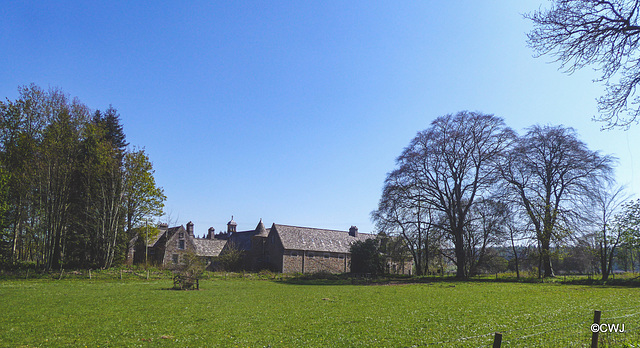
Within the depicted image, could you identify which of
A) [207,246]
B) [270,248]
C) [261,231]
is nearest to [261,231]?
[261,231]

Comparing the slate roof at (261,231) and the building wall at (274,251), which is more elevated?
the slate roof at (261,231)

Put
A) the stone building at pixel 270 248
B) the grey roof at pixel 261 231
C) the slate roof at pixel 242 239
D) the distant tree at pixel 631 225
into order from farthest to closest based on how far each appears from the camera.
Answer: the slate roof at pixel 242 239 → the grey roof at pixel 261 231 → the stone building at pixel 270 248 → the distant tree at pixel 631 225

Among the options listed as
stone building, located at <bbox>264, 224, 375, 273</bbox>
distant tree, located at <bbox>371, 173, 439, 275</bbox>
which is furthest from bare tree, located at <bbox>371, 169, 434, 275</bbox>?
stone building, located at <bbox>264, 224, 375, 273</bbox>

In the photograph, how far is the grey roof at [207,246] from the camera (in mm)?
61222

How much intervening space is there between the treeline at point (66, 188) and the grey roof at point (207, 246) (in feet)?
52.2

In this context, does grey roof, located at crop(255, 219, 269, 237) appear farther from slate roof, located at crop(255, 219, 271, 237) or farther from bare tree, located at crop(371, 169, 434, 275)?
bare tree, located at crop(371, 169, 434, 275)

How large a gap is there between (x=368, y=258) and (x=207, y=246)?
27.2 metres

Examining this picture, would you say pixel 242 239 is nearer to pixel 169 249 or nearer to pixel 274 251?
pixel 274 251

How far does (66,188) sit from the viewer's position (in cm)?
3947

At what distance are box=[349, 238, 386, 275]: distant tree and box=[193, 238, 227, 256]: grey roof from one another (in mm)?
23698

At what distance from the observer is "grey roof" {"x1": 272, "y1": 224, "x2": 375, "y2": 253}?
61.5 meters

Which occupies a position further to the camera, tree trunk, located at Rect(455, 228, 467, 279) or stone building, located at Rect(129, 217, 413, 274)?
stone building, located at Rect(129, 217, 413, 274)

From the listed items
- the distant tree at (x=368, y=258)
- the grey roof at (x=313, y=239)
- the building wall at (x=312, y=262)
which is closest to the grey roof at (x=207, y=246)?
the grey roof at (x=313, y=239)

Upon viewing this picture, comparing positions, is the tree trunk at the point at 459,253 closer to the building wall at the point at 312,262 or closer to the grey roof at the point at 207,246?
the building wall at the point at 312,262
